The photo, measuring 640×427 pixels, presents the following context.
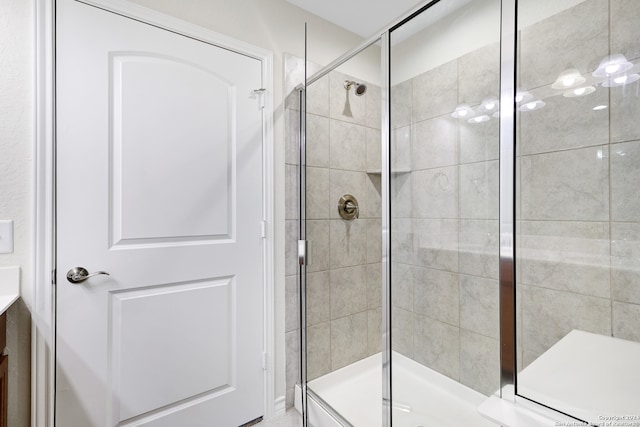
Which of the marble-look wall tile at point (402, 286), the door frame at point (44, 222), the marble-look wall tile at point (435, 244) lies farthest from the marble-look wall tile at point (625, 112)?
the door frame at point (44, 222)

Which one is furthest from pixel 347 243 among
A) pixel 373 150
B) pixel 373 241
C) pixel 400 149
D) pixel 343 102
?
pixel 343 102

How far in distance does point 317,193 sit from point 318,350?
0.92 meters

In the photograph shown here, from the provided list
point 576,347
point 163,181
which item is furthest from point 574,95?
point 163,181

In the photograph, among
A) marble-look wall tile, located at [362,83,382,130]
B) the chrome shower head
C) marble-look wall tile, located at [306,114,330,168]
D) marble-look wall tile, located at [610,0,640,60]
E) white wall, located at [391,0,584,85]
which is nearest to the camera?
marble-look wall tile, located at [610,0,640,60]

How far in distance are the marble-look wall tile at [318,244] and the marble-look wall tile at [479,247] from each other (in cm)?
73

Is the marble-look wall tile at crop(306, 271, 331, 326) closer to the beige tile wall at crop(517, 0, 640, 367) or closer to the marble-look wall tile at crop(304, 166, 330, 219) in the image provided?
the marble-look wall tile at crop(304, 166, 330, 219)

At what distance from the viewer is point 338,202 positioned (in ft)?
5.81

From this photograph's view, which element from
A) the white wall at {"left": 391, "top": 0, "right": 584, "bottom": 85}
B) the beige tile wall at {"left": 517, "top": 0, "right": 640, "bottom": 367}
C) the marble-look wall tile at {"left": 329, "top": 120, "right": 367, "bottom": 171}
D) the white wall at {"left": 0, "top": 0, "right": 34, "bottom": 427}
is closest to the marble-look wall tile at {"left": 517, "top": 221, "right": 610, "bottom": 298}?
the beige tile wall at {"left": 517, "top": 0, "right": 640, "bottom": 367}

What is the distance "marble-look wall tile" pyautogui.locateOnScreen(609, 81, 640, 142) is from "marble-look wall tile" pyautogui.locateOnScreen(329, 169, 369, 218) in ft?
3.45

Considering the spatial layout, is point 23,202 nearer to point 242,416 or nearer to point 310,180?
point 310,180

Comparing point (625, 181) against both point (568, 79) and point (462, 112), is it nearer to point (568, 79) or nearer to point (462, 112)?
point (568, 79)

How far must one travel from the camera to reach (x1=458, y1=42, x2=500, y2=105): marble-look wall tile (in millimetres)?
1130

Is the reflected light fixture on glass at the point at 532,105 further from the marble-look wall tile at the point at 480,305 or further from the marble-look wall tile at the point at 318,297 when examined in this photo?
the marble-look wall tile at the point at 318,297

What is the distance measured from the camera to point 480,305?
126 centimetres
